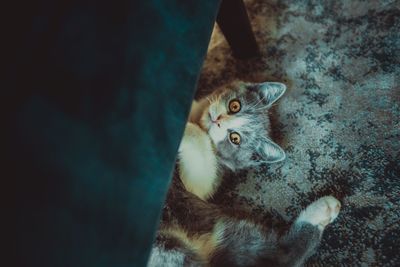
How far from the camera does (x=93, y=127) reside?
0.64 meters

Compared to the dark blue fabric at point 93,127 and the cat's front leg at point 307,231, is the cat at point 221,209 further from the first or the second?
the dark blue fabric at point 93,127

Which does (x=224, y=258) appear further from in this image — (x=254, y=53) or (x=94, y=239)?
(x=254, y=53)

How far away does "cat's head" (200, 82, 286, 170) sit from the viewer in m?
1.20

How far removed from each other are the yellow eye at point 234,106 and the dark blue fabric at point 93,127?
471mm

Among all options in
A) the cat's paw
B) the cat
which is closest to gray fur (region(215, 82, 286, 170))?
the cat

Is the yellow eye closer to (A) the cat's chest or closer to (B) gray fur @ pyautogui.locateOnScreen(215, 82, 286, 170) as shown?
(B) gray fur @ pyautogui.locateOnScreen(215, 82, 286, 170)

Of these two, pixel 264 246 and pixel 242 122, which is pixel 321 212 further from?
pixel 242 122

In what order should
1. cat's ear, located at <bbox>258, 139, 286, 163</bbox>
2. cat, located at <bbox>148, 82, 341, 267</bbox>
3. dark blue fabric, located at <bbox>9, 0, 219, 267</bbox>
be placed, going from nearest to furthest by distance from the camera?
1. dark blue fabric, located at <bbox>9, 0, 219, 267</bbox>
2. cat, located at <bbox>148, 82, 341, 267</bbox>
3. cat's ear, located at <bbox>258, 139, 286, 163</bbox>

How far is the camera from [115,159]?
2.13 feet

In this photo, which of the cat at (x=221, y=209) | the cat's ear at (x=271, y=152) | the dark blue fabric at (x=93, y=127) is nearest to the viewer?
the dark blue fabric at (x=93, y=127)

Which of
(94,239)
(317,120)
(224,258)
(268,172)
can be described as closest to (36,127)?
(94,239)

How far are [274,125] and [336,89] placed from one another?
0.74 ft

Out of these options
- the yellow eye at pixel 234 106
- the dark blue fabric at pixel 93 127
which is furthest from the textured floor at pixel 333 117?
the dark blue fabric at pixel 93 127

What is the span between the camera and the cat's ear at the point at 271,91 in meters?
1.18
